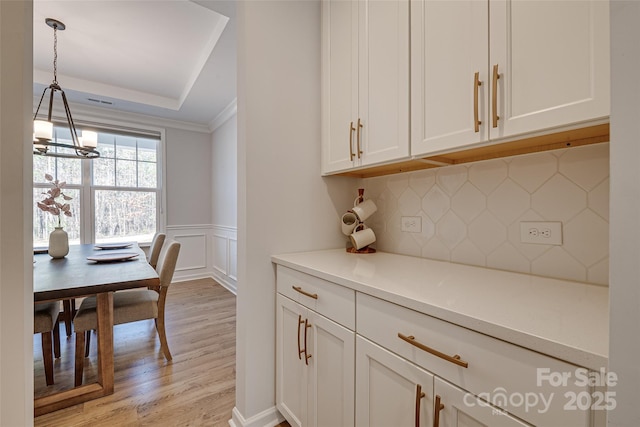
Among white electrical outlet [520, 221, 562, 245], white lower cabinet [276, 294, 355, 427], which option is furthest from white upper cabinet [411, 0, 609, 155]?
white lower cabinet [276, 294, 355, 427]

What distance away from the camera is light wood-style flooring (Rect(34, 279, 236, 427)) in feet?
5.00

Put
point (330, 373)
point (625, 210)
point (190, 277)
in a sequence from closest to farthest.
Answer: point (625, 210), point (330, 373), point (190, 277)

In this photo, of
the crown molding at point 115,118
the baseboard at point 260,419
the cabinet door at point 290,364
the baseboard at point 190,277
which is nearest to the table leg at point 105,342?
the baseboard at point 260,419

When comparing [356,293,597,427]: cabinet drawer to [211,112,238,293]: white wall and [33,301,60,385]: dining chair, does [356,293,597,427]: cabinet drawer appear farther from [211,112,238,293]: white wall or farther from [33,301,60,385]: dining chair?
[211,112,238,293]: white wall

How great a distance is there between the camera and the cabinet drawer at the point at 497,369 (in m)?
0.52

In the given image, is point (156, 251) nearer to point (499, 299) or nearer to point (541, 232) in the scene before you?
point (499, 299)

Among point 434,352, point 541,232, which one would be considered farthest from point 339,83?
point 434,352

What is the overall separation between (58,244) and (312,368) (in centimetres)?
248

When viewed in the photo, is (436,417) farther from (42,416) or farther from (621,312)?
(42,416)

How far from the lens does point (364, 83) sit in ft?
A: 4.33

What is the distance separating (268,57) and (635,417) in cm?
167

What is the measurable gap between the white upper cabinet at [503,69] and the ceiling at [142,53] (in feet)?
5.68

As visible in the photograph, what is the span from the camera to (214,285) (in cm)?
416

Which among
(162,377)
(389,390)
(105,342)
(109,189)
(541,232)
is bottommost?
(162,377)
